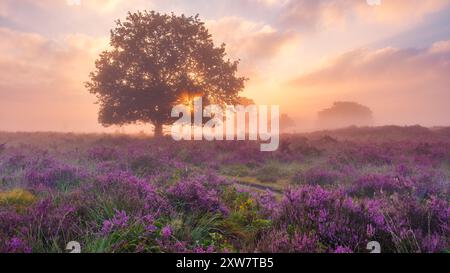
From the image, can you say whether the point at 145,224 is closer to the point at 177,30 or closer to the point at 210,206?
the point at 210,206

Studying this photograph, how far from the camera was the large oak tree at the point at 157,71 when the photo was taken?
24641mm

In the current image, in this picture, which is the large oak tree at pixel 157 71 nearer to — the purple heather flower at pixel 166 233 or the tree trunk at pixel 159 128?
the tree trunk at pixel 159 128

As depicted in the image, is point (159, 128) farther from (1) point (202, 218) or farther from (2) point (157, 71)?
(1) point (202, 218)

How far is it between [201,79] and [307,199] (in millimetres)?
21368

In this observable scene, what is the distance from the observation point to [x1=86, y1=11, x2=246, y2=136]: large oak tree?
24641mm

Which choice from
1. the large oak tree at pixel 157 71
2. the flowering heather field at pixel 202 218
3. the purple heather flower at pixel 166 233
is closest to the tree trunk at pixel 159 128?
the large oak tree at pixel 157 71

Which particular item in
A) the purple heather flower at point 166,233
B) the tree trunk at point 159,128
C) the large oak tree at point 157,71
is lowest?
the purple heather flower at point 166,233

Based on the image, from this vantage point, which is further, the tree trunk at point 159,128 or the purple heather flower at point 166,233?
the tree trunk at point 159,128

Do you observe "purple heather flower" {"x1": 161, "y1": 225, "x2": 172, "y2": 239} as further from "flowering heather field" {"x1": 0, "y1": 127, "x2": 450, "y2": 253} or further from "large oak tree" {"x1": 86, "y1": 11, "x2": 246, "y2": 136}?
"large oak tree" {"x1": 86, "y1": 11, "x2": 246, "y2": 136}

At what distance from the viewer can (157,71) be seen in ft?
81.4

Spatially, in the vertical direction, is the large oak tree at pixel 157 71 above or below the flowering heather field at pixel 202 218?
above

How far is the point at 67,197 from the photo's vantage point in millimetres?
6094

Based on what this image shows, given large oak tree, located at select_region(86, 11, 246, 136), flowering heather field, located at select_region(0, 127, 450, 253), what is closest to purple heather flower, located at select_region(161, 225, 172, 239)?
flowering heather field, located at select_region(0, 127, 450, 253)

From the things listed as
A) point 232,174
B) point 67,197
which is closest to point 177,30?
point 232,174
